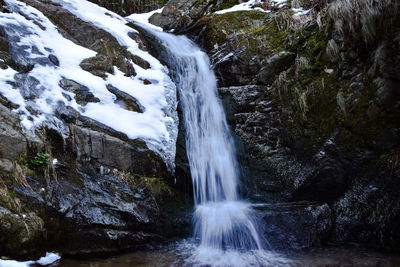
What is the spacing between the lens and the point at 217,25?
8.35 meters

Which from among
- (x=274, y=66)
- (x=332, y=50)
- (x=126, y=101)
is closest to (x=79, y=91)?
(x=126, y=101)

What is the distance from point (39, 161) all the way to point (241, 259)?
317cm

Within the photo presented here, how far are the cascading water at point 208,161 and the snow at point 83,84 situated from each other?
1.91 ft

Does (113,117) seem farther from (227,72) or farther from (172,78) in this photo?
(227,72)

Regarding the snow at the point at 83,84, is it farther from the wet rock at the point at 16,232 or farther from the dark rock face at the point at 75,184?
the wet rock at the point at 16,232

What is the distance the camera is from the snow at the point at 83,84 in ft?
14.5

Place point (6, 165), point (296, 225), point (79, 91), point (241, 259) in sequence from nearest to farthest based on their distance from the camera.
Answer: point (6, 165)
point (241, 259)
point (296, 225)
point (79, 91)

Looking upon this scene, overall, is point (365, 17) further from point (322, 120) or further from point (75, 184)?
point (75, 184)

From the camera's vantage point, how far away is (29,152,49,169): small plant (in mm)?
3732

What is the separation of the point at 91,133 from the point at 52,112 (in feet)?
2.29

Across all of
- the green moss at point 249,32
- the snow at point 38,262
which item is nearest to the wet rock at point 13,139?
the snow at point 38,262

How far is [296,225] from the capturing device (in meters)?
4.40

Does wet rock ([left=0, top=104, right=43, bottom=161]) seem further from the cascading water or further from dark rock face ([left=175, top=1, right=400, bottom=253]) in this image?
dark rock face ([left=175, top=1, right=400, bottom=253])

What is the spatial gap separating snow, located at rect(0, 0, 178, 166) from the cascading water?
581 millimetres
